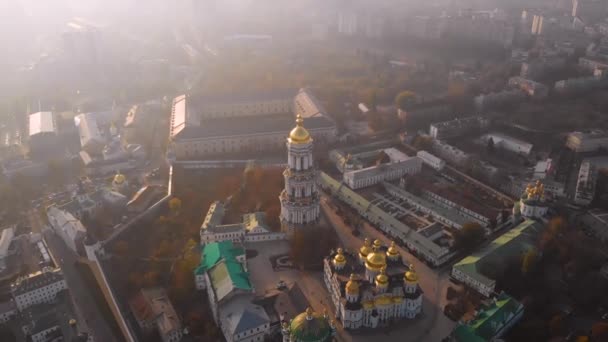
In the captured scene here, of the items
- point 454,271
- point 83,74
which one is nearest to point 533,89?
point 454,271

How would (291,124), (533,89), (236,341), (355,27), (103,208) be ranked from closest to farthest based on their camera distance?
(236,341), (103,208), (291,124), (533,89), (355,27)

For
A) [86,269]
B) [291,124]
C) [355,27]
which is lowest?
[86,269]

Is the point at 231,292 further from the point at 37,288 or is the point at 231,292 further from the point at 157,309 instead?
the point at 37,288

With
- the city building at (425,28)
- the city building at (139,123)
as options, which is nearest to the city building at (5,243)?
the city building at (139,123)

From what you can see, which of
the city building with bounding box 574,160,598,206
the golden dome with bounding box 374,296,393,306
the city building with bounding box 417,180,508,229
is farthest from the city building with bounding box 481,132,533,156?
the golden dome with bounding box 374,296,393,306

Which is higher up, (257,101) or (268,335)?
(257,101)

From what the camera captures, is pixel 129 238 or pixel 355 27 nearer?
pixel 129 238

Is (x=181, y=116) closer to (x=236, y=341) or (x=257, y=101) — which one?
(x=257, y=101)

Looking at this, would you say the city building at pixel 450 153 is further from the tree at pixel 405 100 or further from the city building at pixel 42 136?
the city building at pixel 42 136
